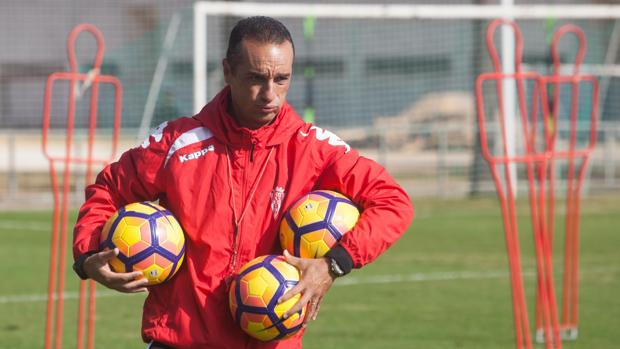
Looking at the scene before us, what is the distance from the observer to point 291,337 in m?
4.64

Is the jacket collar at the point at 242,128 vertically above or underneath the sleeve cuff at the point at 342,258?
above

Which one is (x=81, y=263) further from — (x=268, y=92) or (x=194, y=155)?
(x=268, y=92)

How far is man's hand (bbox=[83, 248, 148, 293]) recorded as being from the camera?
459cm

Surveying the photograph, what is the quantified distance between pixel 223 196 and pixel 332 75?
54.4 ft

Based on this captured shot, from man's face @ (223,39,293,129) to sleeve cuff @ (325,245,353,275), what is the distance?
24.2 inches

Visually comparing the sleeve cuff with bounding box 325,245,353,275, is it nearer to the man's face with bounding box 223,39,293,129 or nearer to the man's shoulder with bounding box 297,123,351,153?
the man's shoulder with bounding box 297,123,351,153

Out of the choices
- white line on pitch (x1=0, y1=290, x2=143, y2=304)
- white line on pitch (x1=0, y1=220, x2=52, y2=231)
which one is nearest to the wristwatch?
white line on pitch (x1=0, y1=290, x2=143, y2=304)

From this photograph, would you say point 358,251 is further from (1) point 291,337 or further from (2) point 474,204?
(2) point 474,204

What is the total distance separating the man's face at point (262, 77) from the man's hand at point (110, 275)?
0.80 metres

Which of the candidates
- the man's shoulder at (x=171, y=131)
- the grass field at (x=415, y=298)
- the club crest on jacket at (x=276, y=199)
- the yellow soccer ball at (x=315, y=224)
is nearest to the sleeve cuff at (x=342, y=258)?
the yellow soccer ball at (x=315, y=224)

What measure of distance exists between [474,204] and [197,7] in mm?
10064

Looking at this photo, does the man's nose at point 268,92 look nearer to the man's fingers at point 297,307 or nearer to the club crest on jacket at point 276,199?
the club crest on jacket at point 276,199

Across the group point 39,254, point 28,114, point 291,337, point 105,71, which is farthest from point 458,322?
point 28,114

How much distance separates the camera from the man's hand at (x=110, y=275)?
4.59 m
